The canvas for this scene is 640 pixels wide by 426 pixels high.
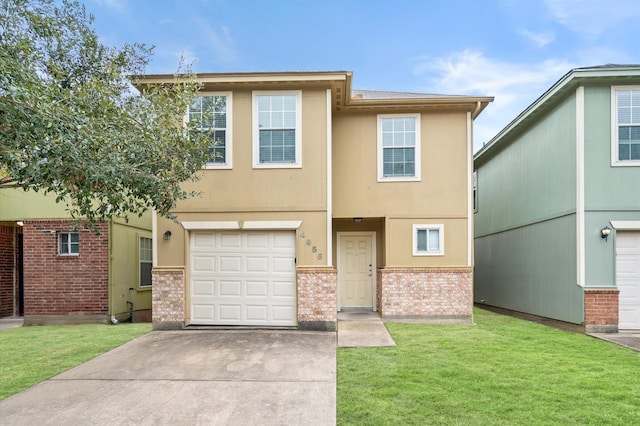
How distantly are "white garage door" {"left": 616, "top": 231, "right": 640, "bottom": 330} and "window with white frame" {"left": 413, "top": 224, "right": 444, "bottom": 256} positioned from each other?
3.65 m

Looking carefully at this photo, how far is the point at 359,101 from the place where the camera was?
32.2 feet

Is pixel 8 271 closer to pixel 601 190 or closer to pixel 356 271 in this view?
pixel 356 271

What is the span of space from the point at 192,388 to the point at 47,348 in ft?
13.3

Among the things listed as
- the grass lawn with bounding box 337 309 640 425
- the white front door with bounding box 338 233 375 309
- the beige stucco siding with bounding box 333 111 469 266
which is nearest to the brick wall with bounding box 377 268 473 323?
the beige stucco siding with bounding box 333 111 469 266

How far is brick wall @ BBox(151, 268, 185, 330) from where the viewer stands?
28.3 feet

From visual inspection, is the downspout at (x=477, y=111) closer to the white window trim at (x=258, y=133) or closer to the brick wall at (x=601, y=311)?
the white window trim at (x=258, y=133)

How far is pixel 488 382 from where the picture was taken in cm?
515

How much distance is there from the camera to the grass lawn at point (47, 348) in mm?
5646

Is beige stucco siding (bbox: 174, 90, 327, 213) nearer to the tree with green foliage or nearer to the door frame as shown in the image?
the tree with green foliage

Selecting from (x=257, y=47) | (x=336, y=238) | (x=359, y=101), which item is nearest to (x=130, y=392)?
(x=336, y=238)

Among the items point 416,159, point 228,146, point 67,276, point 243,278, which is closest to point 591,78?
point 416,159

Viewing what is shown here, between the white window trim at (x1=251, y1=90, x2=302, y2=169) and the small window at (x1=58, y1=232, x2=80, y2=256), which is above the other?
the white window trim at (x1=251, y1=90, x2=302, y2=169)

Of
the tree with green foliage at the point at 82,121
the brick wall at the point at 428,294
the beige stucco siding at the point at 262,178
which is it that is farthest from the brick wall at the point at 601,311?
the tree with green foliage at the point at 82,121

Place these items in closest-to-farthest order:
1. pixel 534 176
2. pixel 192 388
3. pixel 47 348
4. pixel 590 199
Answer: pixel 192 388 < pixel 47 348 < pixel 590 199 < pixel 534 176
